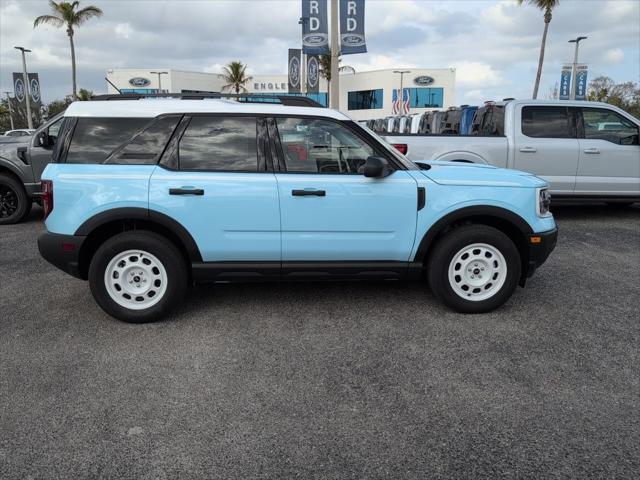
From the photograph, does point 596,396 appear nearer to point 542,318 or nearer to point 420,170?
point 542,318

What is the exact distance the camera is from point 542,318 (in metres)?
4.53

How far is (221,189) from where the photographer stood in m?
4.20

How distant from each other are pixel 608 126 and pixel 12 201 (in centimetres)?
984

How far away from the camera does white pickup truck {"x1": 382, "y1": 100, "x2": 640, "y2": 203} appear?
833cm

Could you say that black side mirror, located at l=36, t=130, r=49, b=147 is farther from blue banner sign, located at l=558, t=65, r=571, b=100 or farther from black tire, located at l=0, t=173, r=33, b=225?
blue banner sign, located at l=558, t=65, r=571, b=100

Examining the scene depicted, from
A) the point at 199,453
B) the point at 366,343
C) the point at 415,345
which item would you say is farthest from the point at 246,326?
the point at 199,453

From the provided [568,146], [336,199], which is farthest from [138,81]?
[336,199]

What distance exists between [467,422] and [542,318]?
1.92 m

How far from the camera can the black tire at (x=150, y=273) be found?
4.23 meters

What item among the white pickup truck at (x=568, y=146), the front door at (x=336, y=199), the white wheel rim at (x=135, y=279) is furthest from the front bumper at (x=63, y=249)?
the white pickup truck at (x=568, y=146)

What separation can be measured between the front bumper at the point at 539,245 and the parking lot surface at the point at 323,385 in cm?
46

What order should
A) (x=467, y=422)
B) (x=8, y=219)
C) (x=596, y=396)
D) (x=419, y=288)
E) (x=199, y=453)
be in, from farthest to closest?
(x=8, y=219), (x=419, y=288), (x=596, y=396), (x=467, y=422), (x=199, y=453)

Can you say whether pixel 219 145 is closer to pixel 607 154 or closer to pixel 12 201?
pixel 12 201

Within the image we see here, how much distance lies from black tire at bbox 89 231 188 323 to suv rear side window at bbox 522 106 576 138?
6.32m
